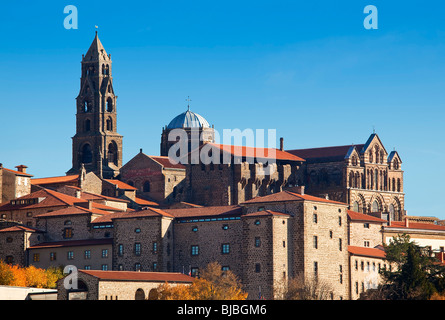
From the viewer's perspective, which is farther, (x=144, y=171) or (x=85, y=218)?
(x=144, y=171)

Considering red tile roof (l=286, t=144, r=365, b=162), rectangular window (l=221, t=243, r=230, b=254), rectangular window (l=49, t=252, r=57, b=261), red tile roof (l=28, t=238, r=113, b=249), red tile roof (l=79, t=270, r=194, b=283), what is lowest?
red tile roof (l=79, t=270, r=194, b=283)

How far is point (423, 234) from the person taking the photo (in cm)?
14062

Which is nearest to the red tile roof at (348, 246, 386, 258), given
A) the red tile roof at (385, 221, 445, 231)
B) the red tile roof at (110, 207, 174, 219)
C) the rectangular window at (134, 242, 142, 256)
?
the red tile roof at (385, 221, 445, 231)

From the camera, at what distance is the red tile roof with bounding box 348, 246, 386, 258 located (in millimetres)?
120525

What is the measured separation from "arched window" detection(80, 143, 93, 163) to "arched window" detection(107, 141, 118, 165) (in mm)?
2153

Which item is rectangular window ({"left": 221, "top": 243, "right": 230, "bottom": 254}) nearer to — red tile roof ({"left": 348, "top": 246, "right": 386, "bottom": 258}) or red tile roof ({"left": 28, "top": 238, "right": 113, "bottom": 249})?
red tile roof ({"left": 28, "top": 238, "right": 113, "bottom": 249})

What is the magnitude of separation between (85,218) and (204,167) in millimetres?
23166

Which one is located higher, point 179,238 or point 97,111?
point 97,111

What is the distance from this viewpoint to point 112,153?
15838 cm

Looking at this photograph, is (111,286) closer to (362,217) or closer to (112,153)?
(362,217)

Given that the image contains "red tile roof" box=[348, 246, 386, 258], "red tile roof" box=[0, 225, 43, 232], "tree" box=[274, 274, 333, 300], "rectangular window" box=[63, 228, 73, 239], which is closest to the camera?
"tree" box=[274, 274, 333, 300]

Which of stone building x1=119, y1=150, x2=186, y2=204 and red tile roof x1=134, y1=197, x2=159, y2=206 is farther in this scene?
stone building x1=119, y1=150, x2=186, y2=204

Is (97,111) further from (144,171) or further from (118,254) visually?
(118,254)
